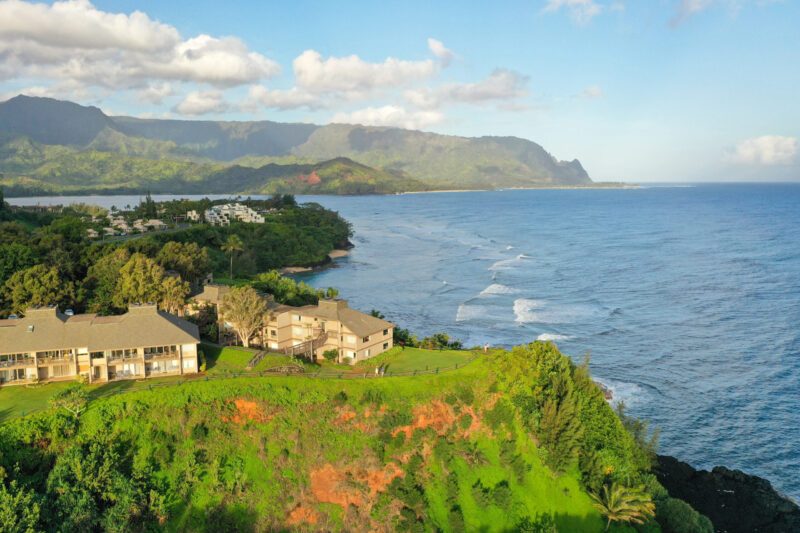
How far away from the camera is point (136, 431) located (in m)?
35.4

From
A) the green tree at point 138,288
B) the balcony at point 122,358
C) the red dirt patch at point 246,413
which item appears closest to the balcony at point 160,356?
the balcony at point 122,358

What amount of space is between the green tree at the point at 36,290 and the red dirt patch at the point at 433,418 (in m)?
40.3

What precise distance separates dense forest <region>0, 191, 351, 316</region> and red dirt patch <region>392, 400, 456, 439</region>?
3087cm

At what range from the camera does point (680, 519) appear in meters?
37.6

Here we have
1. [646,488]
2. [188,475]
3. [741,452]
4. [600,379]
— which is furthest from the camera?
[600,379]

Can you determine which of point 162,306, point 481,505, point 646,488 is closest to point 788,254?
point 646,488

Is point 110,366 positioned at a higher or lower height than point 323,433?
higher

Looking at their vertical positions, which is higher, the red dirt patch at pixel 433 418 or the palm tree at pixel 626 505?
the red dirt patch at pixel 433 418

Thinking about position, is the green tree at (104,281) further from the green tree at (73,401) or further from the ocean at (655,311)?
the ocean at (655,311)

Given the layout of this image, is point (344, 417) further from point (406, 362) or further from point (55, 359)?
point (55, 359)

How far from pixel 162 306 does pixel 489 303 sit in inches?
A: 2122

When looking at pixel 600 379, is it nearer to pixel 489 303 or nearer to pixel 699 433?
pixel 699 433

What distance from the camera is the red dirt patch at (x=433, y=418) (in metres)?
39.5

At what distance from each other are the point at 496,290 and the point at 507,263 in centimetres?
2761
